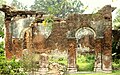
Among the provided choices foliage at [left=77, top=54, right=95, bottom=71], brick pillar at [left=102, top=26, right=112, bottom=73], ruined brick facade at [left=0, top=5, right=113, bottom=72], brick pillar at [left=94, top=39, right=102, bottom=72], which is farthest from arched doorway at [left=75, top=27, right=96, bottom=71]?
brick pillar at [left=102, top=26, right=112, bottom=73]

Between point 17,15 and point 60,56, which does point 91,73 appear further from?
point 17,15

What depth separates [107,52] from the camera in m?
16.1

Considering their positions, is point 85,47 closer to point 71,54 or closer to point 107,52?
point 71,54

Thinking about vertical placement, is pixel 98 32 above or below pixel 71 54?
above

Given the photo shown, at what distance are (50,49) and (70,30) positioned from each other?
2315 millimetres

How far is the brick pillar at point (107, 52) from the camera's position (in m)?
15.9

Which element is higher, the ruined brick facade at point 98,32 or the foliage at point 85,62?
the ruined brick facade at point 98,32

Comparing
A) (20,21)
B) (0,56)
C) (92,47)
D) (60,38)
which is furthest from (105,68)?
(0,56)

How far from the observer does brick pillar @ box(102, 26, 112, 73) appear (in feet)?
52.2

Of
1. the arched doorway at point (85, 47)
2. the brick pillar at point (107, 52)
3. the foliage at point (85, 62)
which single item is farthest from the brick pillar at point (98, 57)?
the arched doorway at point (85, 47)

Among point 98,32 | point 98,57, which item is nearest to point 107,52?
point 98,57

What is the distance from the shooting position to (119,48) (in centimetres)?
1884

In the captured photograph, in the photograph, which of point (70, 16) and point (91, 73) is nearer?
point (91, 73)

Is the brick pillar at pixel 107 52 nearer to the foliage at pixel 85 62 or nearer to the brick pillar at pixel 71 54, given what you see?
the foliage at pixel 85 62
